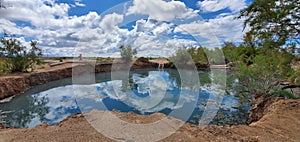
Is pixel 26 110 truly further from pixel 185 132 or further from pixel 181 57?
pixel 181 57

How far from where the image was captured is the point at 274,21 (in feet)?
12.7

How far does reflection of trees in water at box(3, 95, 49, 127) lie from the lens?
4.68m

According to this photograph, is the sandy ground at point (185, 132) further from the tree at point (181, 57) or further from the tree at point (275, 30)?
the tree at point (181, 57)

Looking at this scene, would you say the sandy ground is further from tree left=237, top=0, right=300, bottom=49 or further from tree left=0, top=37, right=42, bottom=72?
tree left=0, top=37, right=42, bottom=72

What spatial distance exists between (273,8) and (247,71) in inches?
77.2

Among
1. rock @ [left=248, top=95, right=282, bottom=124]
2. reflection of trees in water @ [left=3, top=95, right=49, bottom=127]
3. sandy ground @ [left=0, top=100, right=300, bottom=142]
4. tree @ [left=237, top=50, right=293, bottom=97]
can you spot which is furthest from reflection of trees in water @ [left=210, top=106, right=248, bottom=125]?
reflection of trees in water @ [left=3, top=95, right=49, bottom=127]

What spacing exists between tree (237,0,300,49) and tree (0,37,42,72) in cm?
1162

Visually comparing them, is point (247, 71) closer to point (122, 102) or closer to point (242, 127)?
point (242, 127)

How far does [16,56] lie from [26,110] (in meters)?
5.98

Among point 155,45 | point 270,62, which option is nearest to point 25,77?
point 155,45

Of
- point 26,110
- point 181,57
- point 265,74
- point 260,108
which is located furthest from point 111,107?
point 181,57

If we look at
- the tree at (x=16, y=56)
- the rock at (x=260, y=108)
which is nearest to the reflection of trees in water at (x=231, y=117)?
Result: the rock at (x=260, y=108)

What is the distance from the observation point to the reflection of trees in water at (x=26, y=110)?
4684 mm

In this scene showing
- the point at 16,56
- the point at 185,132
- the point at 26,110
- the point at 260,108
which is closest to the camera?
the point at 185,132
